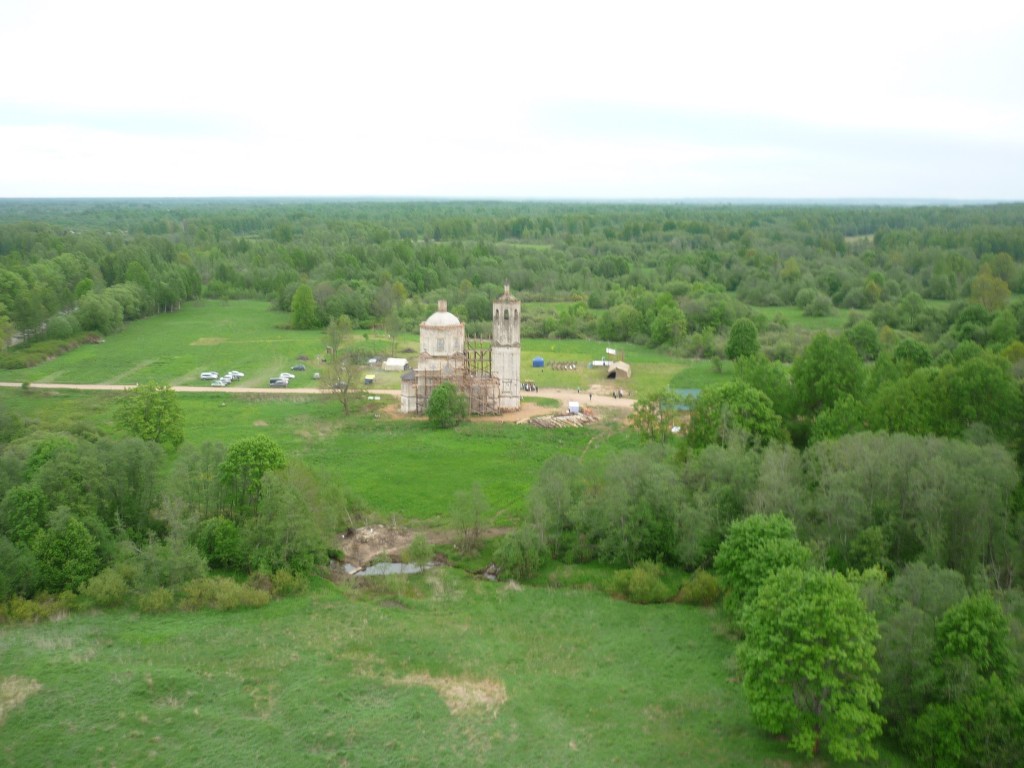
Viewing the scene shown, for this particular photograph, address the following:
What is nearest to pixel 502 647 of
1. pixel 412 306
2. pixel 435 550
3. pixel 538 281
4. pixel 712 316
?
pixel 435 550

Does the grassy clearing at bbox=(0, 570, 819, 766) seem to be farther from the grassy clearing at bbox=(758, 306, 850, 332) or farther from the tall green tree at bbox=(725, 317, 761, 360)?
the grassy clearing at bbox=(758, 306, 850, 332)

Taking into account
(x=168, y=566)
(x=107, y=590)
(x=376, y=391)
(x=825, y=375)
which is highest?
(x=825, y=375)

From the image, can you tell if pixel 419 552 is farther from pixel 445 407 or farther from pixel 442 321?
pixel 442 321

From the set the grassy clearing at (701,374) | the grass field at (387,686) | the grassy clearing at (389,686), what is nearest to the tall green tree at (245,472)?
the grass field at (387,686)

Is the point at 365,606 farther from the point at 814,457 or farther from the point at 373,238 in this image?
the point at 373,238

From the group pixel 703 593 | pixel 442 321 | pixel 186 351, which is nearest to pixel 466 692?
pixel 703 593
